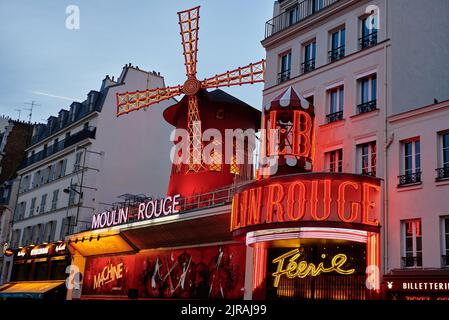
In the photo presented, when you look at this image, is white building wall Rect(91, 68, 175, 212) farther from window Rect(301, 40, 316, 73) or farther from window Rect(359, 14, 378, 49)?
window Rect(359, 14, 378, 49)

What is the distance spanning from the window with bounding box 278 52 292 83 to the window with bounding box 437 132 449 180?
15.6ft

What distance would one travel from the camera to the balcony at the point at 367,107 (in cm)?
1145

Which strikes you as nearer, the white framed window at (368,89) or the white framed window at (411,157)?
the white framed window at (411,157)

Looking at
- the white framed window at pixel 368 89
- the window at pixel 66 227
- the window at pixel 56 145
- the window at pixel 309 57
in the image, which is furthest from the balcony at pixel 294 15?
the window at pixel 56 145

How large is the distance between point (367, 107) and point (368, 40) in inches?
59.8

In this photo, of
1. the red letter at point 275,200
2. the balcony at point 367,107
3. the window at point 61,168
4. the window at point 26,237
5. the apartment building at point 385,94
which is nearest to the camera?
the apartment building at point 385,94

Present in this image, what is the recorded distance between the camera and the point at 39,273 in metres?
23.7

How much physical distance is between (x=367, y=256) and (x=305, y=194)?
A: 5.25ft

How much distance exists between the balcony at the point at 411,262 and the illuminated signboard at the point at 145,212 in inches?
275

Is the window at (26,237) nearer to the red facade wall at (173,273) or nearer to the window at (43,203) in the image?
the window at (43,203)
